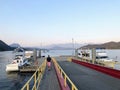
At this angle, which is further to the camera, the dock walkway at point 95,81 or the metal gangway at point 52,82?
the dock walkway at point 95,81

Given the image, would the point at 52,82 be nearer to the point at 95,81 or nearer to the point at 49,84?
the point at 49,84

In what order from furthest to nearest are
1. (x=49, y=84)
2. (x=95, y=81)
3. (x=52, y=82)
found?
(x=95, y=81) < (x=52, y=82) < (x=49, y=84)

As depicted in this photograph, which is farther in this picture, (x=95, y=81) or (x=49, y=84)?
(x=95, y=81)

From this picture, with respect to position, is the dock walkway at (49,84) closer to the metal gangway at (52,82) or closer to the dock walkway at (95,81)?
the metal gangway at (52,82)

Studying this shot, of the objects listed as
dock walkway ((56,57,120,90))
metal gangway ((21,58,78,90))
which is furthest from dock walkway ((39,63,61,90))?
dock walkway ((56,57,120,90))

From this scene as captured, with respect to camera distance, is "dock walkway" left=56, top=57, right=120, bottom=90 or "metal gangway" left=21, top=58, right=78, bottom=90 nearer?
"metal gangway" left=21, top=58, right=78, bottom=90

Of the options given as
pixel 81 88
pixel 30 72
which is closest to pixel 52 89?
pixel 81 88

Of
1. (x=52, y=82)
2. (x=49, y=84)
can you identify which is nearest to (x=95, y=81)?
(x=52, y=82)

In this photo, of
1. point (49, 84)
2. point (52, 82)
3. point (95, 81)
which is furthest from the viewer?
point (95, 81)

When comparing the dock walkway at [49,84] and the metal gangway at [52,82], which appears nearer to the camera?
the metal gangway at [52,82]

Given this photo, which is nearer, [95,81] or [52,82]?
[52,82]

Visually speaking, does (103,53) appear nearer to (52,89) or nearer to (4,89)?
(4,89)

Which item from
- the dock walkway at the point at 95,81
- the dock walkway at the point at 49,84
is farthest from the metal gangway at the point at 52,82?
the dock walkway at the point at 95,81

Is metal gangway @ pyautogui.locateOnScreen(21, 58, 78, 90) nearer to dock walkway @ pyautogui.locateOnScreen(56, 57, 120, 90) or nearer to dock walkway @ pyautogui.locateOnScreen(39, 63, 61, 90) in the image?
dock walkway @ pyautogui.locateOnScreen(39, 63, 61, 90)
